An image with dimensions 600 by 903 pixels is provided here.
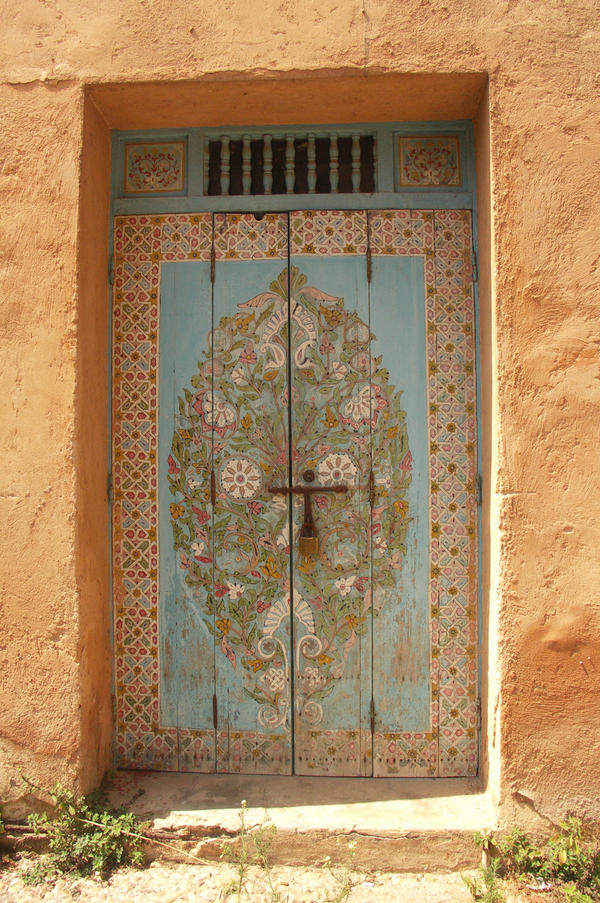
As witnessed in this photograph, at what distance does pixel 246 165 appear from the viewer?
2922 mm

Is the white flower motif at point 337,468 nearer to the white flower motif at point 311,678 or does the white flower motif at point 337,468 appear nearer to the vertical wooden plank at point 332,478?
the vertical wooden plank at point 332,478

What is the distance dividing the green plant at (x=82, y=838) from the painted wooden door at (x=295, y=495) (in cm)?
36

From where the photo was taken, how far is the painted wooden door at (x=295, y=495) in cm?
283

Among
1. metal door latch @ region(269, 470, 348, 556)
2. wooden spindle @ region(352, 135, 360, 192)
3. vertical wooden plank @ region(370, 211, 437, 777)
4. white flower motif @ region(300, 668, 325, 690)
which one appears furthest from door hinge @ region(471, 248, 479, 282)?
white flower motif @ region(300, 668, 325, 690)

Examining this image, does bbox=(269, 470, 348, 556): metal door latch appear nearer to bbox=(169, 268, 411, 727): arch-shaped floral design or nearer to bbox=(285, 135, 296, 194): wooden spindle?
bbox=(169, 268, 411, 727): arch-shaped floral design

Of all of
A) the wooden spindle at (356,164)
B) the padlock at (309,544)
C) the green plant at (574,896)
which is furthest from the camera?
the wooden spindle at (356,164)

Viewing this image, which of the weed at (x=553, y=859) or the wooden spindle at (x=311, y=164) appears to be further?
the wooden spindle at (x=311, y=164)

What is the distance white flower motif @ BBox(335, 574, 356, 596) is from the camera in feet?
9.33

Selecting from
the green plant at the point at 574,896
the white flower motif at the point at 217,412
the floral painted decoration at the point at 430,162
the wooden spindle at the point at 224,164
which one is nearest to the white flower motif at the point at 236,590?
the white flower motif at the point at 217,412

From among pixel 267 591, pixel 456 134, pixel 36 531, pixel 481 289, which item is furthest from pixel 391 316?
pixel 36 531

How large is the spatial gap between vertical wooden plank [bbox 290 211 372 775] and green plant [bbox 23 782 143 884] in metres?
0.72

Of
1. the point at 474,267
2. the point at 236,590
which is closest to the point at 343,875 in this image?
the point at 236,590

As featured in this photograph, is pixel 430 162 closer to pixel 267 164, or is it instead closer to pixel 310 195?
pixel 310 195

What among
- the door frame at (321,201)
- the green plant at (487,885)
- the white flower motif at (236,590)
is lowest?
the green plant at (487,885)
